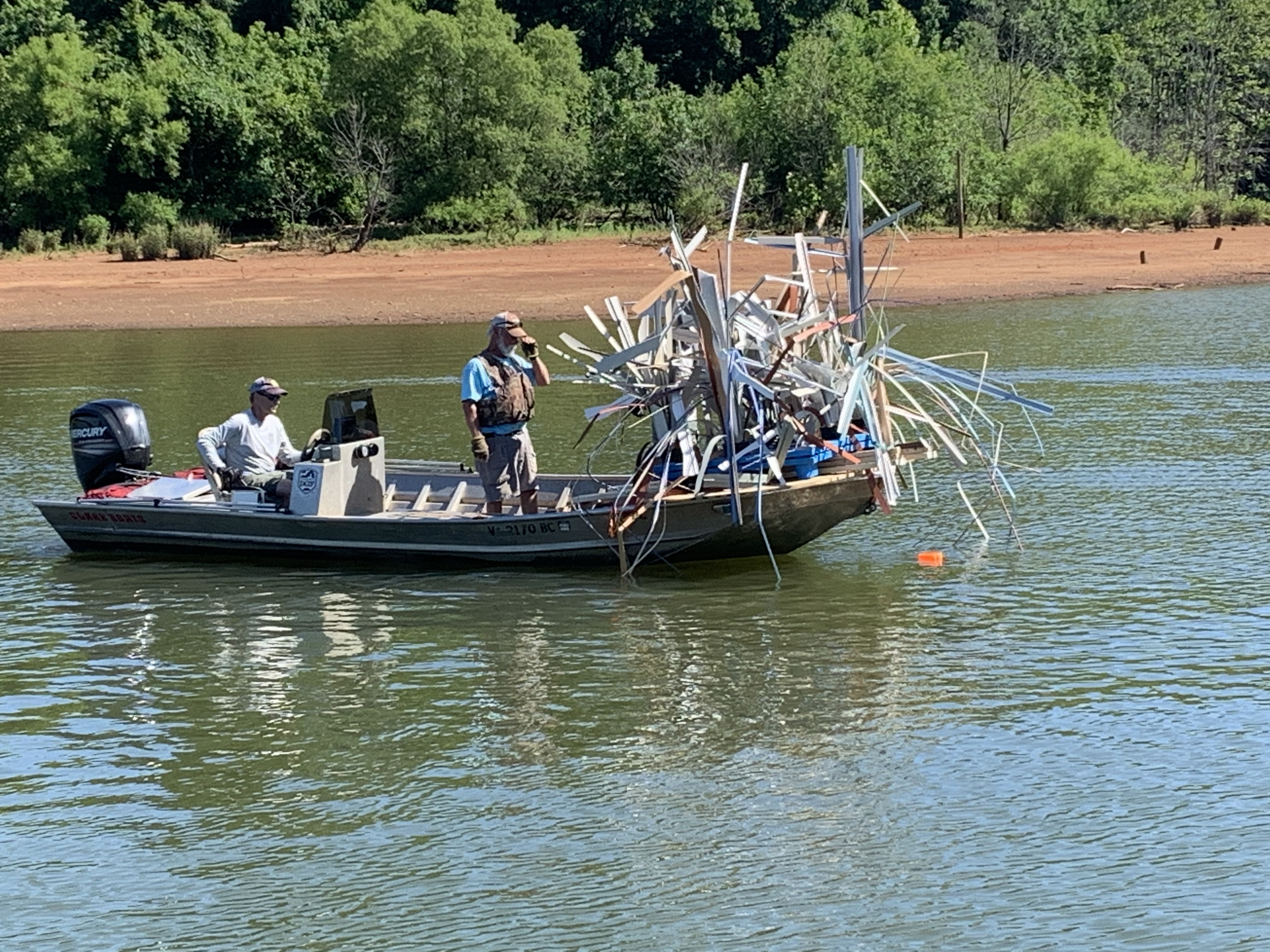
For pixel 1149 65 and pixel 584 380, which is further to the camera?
pixel 1149 65

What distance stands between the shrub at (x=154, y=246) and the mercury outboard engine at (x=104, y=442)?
Result: 2887 cm

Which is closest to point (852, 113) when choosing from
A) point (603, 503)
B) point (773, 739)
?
point (603, 503)

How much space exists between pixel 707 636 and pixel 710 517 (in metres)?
1.28

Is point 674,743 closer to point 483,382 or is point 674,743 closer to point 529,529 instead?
point 529,529

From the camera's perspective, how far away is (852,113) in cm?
4803

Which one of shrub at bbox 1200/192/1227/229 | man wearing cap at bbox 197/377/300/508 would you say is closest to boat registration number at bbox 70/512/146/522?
man wearing cap at bbox 197/377/300/508

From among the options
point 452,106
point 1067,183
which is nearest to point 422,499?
point 452,106

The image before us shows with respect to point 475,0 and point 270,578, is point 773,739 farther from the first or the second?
point 475,0

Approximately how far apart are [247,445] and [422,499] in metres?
1.48

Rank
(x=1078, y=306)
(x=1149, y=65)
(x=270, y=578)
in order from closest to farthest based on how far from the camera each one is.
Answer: (x=270, y=578)
(x=1078, y=306)
(x=1149, y=65)

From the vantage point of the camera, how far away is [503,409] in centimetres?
1197

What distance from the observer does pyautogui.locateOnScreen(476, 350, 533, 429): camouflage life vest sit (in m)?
11.9

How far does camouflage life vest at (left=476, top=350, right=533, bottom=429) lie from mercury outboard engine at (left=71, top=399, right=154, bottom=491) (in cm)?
340

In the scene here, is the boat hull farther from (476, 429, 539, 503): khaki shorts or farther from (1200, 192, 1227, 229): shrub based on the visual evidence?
(1200, 192, 1227, 229): shrub
